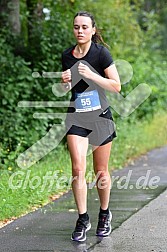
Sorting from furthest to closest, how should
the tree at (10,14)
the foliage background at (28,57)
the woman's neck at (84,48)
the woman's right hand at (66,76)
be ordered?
the tree at (10,14), the foliage background at (28,57), the woman's neck at (84,48), the woman's right hand at (66,76)

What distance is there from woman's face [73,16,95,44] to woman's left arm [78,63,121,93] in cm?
26

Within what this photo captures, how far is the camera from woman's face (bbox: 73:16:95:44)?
6793 millimetres

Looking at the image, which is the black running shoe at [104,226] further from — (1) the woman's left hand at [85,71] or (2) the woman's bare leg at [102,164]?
(1) the woman's left hand at [85,71]

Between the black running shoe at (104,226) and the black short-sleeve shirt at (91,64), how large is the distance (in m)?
1.07

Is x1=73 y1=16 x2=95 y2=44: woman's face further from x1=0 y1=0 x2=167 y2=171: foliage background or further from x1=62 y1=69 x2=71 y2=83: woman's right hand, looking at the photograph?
x1=0 y1=0 x2=167 y2=171: foliage background

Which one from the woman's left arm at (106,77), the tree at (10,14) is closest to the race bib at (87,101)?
the woman's left arm at (106,77)

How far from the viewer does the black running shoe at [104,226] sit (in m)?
7.09

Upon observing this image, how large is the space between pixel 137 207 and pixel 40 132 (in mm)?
4169

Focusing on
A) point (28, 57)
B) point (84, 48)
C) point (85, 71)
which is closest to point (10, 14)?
point (28, 57)

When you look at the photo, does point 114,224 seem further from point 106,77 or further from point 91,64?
point 91,64

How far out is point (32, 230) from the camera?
24.4 feet

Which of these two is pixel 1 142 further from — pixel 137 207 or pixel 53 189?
pixel 137 207

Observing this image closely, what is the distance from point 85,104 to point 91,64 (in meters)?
0.38

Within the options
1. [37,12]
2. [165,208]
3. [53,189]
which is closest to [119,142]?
[37,12]
